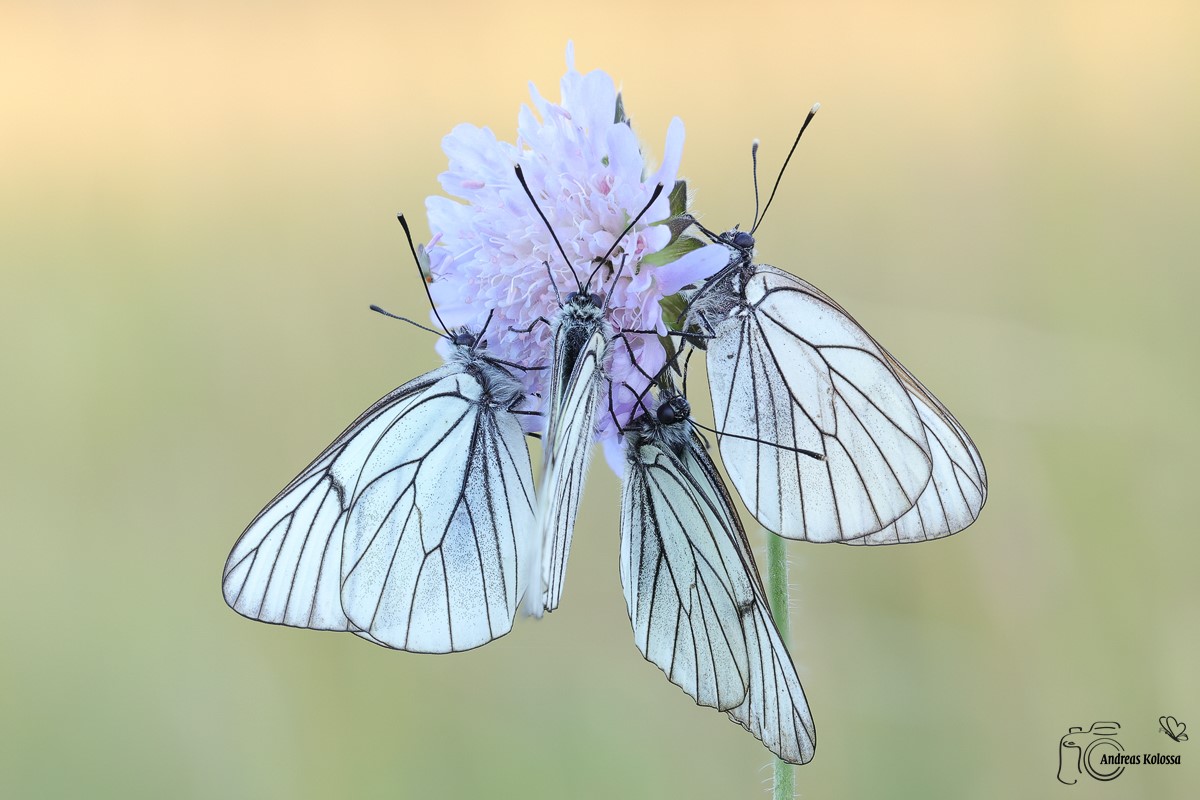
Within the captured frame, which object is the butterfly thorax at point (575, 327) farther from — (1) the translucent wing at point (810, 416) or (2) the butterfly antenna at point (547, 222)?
(1) the translucent wing at point (810, 416)

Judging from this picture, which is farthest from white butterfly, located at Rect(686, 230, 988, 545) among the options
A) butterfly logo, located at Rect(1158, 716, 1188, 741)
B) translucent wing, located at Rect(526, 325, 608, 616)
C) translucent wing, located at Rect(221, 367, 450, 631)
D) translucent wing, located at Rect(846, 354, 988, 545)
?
butterfly logo, located at Rect(1158, 716, 1188, 741)

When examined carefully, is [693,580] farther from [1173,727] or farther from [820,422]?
[1173,727]

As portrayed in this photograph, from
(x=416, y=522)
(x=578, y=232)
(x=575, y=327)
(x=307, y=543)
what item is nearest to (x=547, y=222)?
(x=578, y=232)

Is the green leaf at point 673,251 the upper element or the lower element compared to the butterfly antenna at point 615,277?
upper

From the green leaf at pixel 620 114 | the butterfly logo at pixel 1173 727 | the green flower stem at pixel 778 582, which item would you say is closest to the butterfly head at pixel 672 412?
the green flower stem at pixel 778 582

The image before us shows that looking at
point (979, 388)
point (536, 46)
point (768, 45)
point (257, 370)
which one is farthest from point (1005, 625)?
point (536, 46)

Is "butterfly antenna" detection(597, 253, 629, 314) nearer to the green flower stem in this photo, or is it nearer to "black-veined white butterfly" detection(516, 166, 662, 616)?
"black-veined white butterfly" detection(516, 166, 662, 616)
